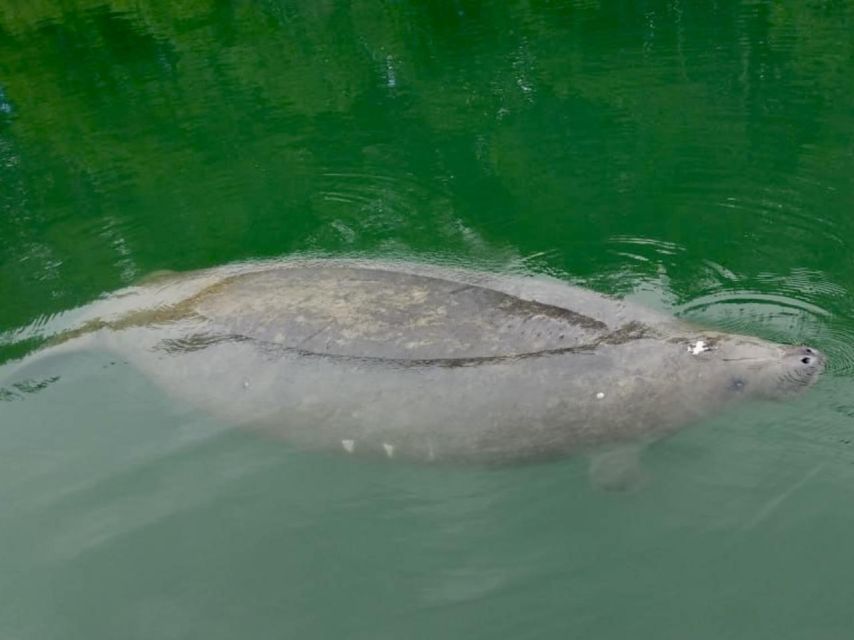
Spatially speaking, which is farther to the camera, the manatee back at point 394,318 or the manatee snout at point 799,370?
the manatee back at point 394,318

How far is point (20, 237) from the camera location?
11211 millimetres

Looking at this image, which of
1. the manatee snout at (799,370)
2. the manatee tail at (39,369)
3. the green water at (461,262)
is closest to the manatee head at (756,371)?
the manatee snout at (799,370)

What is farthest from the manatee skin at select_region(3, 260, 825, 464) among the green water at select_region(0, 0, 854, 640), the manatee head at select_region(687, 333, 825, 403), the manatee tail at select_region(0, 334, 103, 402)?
the manatee tail at select_region(0, 334, 103, 402)

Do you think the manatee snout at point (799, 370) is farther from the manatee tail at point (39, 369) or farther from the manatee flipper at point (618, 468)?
the manatee tail at point (39, 369)

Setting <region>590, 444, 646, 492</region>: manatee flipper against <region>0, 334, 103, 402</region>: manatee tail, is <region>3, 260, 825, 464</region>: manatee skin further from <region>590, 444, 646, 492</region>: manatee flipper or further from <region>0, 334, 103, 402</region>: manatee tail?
<region>0, 334, 103, 402</region>: manatee tail

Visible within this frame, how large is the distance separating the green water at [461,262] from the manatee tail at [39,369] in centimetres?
13

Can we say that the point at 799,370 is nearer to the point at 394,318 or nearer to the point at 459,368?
the point at 459,368

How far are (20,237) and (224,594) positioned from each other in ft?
23.4

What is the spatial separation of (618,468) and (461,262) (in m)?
3.30

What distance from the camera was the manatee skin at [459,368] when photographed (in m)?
6.34

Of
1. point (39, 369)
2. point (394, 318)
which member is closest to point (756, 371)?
point (394, 318)

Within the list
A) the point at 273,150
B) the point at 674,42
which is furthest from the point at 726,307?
Answer: the point at 674,42

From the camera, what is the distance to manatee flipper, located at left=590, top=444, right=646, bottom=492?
241 inches

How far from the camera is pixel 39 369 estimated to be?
8094mm
